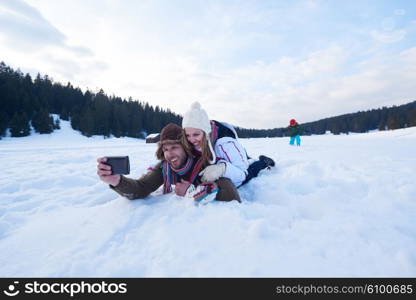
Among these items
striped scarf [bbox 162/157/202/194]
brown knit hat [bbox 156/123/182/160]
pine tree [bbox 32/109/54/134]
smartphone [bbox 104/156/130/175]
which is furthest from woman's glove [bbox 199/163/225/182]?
pine tree [bbox 32/109/54/134]

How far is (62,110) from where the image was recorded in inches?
1688

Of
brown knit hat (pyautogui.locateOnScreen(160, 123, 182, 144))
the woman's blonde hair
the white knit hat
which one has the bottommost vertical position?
the woman's blonde hair

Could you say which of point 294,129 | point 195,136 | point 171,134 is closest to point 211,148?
point 195,136

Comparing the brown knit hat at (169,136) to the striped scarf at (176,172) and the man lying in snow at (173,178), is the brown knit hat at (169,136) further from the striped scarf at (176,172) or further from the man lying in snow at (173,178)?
the striped scarf at (176,172)

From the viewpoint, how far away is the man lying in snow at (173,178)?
2.18m

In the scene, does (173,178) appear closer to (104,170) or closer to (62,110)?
(104,170)

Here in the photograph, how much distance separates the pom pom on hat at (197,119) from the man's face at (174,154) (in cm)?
34

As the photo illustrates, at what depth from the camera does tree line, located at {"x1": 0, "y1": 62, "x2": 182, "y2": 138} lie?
30875 mm

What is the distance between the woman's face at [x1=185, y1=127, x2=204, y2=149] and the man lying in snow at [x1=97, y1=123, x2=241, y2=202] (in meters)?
0.10

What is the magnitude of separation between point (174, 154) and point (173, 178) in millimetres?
359

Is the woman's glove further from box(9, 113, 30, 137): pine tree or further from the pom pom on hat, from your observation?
box(9, 113, 30, 137): pine tree

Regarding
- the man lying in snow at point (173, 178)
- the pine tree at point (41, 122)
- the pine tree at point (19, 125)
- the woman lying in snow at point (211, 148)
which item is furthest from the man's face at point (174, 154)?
the pine tree at point (41, 122)

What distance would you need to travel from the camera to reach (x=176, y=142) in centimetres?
246

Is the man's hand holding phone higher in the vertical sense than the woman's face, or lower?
lower
